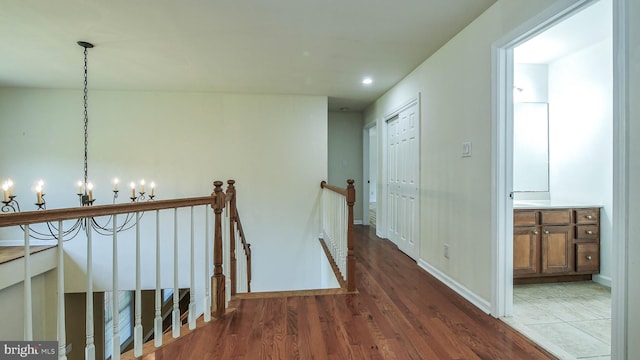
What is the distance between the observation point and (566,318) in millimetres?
2230

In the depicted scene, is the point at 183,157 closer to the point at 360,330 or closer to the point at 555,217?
the point at 360,330

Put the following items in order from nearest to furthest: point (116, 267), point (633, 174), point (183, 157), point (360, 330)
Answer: point (633, 174)
point (116, 267)
point (360, 330)
point (183, 157)

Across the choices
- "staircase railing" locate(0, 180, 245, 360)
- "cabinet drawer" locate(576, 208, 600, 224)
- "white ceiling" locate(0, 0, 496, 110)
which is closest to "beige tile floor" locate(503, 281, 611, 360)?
"cabinet drawer" locate(576, 208, 600, 224)

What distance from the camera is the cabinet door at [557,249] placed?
2.84 meters

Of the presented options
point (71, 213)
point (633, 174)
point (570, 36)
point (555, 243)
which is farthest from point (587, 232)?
point (71, 213)

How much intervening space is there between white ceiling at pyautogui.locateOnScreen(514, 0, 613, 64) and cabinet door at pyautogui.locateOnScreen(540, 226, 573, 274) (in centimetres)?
178

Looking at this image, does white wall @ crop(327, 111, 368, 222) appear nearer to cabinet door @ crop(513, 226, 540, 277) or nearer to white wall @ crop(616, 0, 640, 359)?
cabinet door @ crop(513, 226, 540, 277)

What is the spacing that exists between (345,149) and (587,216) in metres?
3.89

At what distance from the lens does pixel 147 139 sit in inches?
177

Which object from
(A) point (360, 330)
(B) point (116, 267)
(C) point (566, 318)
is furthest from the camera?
(C) point (566, 318)

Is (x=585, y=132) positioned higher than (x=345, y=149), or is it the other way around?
(x=345, y=149)

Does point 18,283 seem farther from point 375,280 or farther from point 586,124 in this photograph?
point 586,124

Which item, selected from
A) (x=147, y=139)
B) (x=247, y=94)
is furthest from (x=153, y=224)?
(x=247, y=94)

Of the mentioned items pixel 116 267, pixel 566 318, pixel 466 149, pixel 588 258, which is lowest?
pixel 566 318
